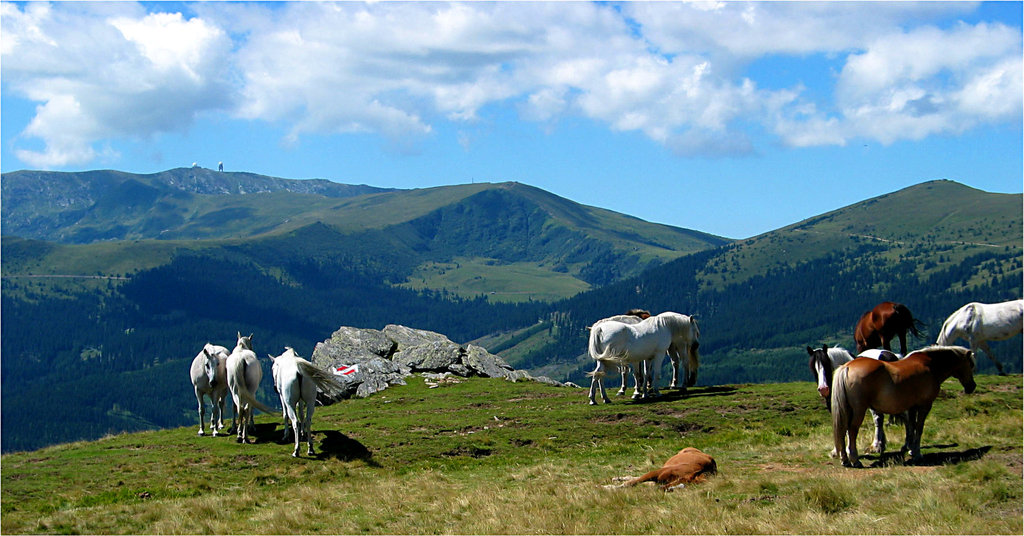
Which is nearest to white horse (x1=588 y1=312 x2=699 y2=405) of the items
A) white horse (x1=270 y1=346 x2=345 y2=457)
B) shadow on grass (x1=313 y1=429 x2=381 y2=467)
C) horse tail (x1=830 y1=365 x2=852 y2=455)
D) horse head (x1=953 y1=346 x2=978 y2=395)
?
shadow on grass (x1=313 y1=429 x2=381 y2=467)

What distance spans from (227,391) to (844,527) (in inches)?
949

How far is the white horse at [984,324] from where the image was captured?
3094 cm

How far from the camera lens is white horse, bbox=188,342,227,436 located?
97.2 feet

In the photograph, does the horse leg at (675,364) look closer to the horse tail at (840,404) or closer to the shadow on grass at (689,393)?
the shadow on grass at (689,393)

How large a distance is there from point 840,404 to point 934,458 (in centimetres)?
269

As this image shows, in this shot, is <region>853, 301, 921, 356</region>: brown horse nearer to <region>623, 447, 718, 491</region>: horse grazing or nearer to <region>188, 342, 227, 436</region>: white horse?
<region>623, 447, 718, 491</region>: horse grazing

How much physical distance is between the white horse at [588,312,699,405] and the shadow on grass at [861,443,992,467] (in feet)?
39.4

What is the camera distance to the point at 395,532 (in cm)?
1542

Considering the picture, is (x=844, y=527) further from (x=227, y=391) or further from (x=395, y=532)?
(x=227, y=391)

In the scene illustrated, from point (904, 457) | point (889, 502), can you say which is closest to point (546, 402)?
point (904, 457)

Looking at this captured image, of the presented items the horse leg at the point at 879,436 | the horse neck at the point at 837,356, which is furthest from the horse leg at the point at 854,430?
the horse neck at the point at 837,356

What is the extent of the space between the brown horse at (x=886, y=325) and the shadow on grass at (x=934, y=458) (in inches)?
479

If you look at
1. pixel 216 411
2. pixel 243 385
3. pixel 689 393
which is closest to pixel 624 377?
pixel 689 393

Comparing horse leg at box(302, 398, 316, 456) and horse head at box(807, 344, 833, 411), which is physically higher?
horse head at box(807, 344, 833, 411)
